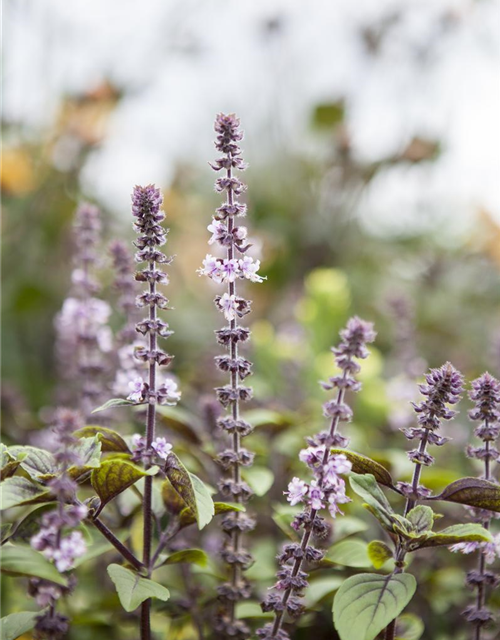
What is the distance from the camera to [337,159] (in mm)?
2609

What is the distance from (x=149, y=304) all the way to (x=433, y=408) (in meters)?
0.34

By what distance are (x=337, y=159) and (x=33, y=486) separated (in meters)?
2.11

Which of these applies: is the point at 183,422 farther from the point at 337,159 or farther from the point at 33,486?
the point at 337,159

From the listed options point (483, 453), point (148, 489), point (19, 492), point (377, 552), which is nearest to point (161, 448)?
point (148, 489)

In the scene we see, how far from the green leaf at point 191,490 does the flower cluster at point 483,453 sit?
0.31m

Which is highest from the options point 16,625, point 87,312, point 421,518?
point 87,312

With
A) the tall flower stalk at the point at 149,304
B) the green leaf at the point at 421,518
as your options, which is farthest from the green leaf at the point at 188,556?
the green leaf at the point at 421,518

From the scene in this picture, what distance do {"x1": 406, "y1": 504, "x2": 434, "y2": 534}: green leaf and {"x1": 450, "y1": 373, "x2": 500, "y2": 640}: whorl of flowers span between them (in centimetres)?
8

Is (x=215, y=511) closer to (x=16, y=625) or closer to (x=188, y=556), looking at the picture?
(x=188, y=556)

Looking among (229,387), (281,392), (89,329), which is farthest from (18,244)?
(229,387)

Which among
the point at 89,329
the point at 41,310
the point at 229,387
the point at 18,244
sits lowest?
the point at 229,387

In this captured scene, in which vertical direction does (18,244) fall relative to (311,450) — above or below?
above

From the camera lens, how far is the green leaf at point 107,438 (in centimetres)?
86

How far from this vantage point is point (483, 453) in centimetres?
83
